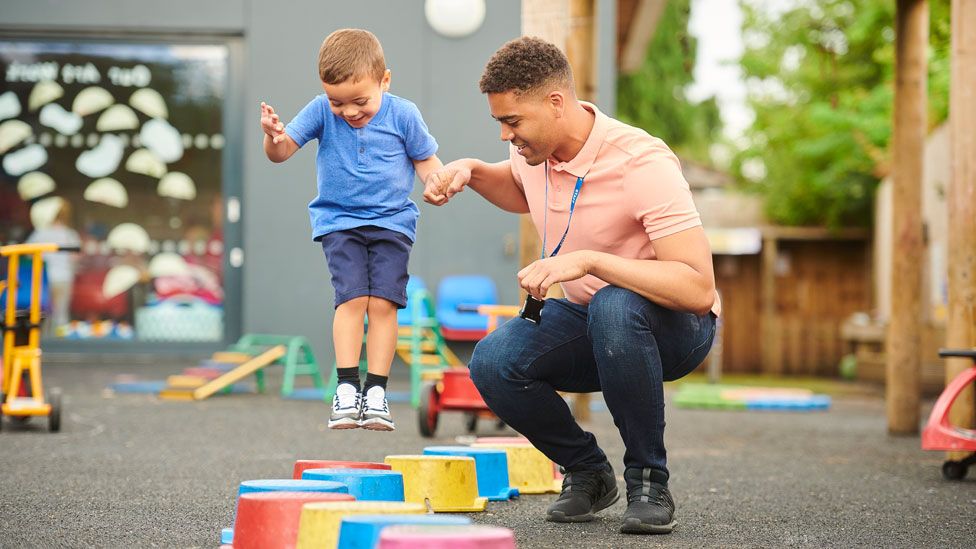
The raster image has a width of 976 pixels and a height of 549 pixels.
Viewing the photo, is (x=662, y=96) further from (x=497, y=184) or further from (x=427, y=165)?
(x=497, y=184)

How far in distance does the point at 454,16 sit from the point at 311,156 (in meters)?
1.71

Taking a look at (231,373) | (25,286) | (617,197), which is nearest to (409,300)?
(231,373)

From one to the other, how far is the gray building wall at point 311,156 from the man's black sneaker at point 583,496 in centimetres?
699

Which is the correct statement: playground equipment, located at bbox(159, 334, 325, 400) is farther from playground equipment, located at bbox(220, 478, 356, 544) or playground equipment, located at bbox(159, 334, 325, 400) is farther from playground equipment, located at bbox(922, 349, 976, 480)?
playground equipment, located at bbox(220, 478, 356, 544)

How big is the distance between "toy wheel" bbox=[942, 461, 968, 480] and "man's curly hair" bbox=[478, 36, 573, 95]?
2.78 metres

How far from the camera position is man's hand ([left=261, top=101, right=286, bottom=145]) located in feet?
12.0

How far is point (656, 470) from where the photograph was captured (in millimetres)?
3363

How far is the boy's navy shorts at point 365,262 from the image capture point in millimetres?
3865

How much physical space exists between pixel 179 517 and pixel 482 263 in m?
7.27

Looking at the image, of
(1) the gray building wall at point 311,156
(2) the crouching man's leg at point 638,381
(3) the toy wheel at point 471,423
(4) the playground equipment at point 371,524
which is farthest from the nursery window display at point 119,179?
(4) the playground equipment at point 371,524

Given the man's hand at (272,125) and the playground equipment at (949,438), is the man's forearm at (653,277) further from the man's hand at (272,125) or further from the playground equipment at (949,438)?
the playground equipment at (949,438)

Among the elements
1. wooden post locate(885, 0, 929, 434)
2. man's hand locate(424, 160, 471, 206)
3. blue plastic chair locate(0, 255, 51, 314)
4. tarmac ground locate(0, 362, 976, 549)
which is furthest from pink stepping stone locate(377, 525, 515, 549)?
wooden post locate(885, 0, 929, 434)

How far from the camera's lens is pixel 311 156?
10531 millimetres

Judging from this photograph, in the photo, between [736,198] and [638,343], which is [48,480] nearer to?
[638,343]
